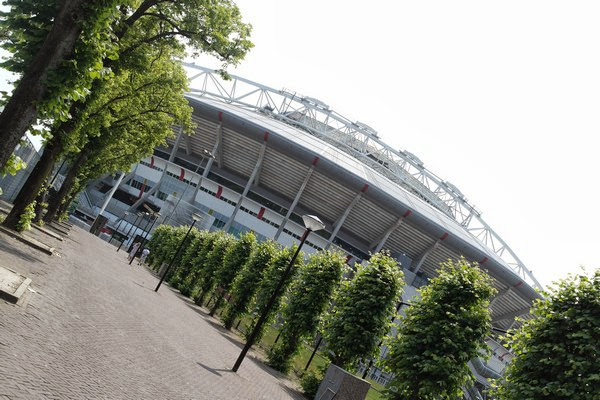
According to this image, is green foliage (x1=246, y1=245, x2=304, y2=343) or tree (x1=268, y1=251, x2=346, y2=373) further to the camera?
green foliage (x1=246, y1=245, x2=304, y2=343)

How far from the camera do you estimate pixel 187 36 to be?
1538 cm

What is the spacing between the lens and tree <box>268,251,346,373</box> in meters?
21.2

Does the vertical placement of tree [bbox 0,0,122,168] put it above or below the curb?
above

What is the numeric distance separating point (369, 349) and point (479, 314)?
4857mm

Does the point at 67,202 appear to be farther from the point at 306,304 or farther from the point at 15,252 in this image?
the point at 15,252

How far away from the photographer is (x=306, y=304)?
858 inches

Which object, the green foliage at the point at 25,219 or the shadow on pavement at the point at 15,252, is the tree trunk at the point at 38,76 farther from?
the green foliage at the point at 25,219

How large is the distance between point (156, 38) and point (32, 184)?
6.90 metres

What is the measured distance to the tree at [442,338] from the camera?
13453 mm

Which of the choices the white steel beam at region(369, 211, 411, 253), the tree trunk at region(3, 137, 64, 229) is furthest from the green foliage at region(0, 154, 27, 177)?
the white steel beam at region(369, 211, 411, 253)

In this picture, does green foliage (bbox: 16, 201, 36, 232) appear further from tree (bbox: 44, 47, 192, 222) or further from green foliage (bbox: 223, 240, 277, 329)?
green foliage (bbox: 223, 240, 277, 329)

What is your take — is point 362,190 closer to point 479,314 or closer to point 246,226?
point 246,226

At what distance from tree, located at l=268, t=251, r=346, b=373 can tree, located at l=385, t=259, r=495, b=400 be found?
684 cm

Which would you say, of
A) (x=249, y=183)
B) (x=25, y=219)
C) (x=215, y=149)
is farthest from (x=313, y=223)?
(x=215, y=149)
